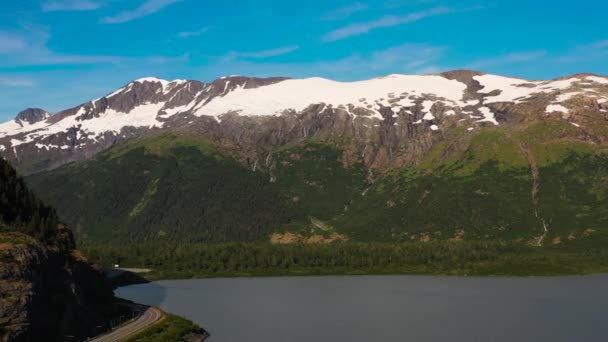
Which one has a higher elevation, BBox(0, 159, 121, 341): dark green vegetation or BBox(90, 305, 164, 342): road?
BBox(0, 159, 121, 341): dark green vegetation

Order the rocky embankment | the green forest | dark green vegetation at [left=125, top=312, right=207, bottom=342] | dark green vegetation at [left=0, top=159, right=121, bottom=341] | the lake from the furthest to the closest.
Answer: the green forest
the lake
dark green vegetation at [left=125, top=312, right=207, bottom=342]
dark green vegetation at [left=0, top=159, right=121, bottom=341]
the rocky embankment

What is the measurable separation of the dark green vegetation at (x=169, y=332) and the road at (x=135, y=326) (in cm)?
214

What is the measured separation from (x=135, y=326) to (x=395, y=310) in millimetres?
57486

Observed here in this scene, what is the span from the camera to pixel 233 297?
17050 cm

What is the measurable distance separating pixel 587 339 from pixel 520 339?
10653 mm

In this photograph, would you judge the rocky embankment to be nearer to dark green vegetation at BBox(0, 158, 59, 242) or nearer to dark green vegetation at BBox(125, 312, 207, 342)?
dark green vegetation at BBox(125, 312, 207, 342)

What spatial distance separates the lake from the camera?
111 metres

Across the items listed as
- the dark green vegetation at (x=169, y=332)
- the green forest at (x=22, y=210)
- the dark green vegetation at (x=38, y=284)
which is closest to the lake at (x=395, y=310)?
the dark green vegetation at (x=169, y=332)

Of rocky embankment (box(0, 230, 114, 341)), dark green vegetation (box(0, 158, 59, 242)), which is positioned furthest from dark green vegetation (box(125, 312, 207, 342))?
dark green vegetation (box(0, 158, 59, 242))

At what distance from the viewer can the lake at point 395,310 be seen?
110938mm

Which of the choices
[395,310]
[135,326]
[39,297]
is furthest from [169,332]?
[395,310]

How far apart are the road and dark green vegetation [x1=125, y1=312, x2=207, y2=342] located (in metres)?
2.14

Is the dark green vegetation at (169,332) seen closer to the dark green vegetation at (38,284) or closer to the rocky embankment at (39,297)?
the rocky embankment at (39,297)

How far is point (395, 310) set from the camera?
5522 inches
